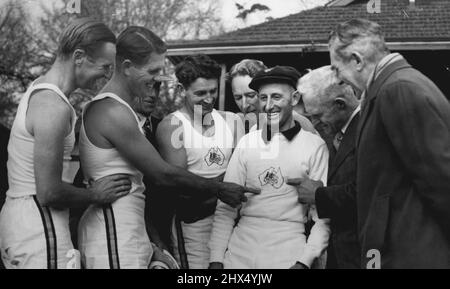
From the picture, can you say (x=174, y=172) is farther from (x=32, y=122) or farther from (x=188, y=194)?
(x=32, y=122)

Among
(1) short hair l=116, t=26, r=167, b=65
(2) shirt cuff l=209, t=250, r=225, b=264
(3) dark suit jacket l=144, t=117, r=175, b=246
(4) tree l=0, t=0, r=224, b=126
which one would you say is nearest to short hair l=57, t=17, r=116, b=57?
(1) short hair l=116, t=26, r=167, b=65

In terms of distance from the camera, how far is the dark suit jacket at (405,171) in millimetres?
2088

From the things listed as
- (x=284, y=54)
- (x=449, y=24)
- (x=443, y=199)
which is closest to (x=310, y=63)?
(x=284, y=54)

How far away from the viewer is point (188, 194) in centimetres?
291

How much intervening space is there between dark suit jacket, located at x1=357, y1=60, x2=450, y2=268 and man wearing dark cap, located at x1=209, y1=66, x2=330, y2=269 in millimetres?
542

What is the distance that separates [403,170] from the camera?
7.18ft

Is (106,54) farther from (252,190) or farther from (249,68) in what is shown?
(249,68)

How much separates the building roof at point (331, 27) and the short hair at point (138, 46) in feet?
10.3

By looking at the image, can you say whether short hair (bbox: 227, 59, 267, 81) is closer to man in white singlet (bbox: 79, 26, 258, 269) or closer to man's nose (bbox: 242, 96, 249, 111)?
man's nose (bbox: 242, 96, 249, 111)

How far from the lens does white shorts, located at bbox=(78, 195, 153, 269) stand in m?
2.54

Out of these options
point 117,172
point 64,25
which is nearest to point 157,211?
point 117,172

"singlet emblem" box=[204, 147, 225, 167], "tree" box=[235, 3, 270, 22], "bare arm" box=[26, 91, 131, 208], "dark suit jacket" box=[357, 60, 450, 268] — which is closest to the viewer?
"dark suit jacket" box=[357, 60, 450, 268]

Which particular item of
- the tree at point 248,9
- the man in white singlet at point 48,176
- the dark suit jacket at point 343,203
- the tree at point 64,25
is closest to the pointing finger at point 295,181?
the dark suit jacket at point 343,203

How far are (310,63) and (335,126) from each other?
3594mm
